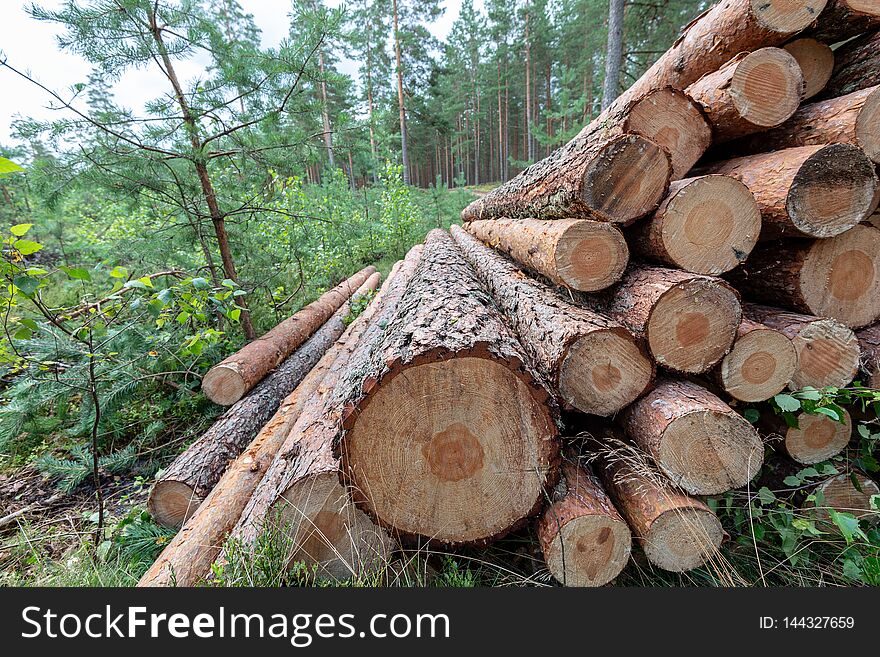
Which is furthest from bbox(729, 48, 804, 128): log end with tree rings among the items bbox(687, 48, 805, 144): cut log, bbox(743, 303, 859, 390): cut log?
bbox(743, 303, 859, 390): cut log

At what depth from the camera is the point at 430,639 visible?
1233 millimetres

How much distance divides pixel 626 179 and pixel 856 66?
1432 millimetres

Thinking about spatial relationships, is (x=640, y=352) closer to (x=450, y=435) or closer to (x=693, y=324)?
(x=693, y=324)

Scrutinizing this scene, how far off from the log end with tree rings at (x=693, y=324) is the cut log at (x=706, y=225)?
0.19m

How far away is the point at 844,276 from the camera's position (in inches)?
66.5

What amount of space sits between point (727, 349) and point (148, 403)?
4370 mm

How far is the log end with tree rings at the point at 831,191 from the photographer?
1469mm

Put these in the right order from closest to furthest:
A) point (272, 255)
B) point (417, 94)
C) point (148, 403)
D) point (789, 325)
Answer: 1. point (789, 325)
2. point (148, 403)
3. point (272, 255)
4. point (417, 94)

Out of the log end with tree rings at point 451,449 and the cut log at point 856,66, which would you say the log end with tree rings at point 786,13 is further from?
the log end with tree rings at point 451,449

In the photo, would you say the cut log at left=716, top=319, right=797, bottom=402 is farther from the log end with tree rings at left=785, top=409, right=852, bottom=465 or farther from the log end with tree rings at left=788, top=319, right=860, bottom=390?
the log end with tree rings at left=785, top=409, right=852, bottom=465

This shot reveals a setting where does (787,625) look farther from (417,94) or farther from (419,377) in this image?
(417,94)

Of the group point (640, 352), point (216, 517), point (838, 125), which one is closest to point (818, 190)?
point (838, 125)

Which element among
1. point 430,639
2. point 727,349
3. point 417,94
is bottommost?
→ point 430,639

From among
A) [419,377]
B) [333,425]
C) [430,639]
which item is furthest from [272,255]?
[430,639]
